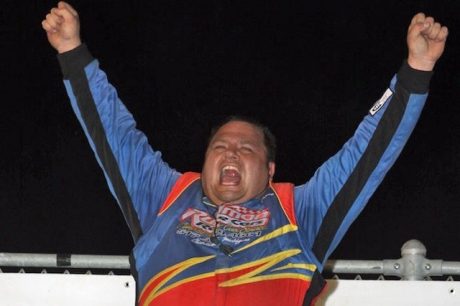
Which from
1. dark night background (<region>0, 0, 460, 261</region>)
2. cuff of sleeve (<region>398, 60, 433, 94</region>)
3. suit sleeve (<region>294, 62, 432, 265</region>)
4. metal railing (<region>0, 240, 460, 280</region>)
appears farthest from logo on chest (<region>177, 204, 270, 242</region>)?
dark night background (<region>0, 0, 460, 261</region>)

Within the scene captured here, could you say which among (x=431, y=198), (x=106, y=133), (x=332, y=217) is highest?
(x=106, y=133)

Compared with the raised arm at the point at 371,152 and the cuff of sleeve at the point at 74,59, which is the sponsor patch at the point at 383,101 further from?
the cuff of sleeve at the point at 74,59

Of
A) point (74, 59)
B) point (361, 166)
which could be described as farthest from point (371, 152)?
point (74, 59)

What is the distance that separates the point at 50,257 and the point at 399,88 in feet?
3.62

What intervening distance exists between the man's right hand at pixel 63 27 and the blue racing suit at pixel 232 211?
25 mm

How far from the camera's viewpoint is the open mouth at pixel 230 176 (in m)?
2.65

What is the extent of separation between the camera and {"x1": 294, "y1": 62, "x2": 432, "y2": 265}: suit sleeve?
2455 mm

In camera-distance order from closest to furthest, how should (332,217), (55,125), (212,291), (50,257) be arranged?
(212,291) → (332,217) → (50,257) → (55,125)

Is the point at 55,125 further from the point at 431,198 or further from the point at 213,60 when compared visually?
the point at 431,198

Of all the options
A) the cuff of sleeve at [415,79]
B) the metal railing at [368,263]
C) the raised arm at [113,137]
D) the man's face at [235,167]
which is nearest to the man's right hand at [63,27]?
the raised arm at [113,137]

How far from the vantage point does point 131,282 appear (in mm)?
2711

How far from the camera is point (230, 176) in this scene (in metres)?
2.66

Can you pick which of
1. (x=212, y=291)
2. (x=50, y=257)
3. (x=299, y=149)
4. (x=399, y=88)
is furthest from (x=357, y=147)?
(x=299, y=149)

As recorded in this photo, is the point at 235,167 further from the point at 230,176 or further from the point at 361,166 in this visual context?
the point at 361,166
